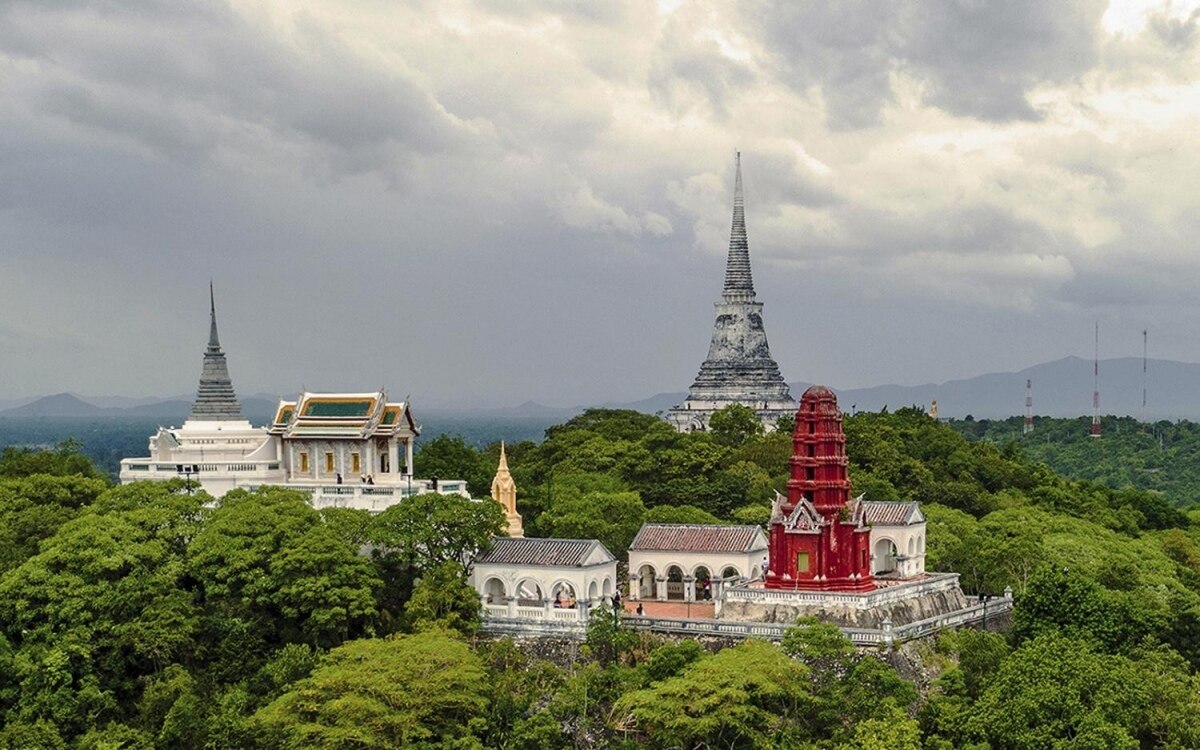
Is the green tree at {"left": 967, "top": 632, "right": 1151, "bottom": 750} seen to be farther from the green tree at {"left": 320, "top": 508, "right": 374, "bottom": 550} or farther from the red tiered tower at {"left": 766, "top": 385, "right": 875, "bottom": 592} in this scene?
the green tree at {"left": 320, "top": 508, "right": 374, "bottom": 550}

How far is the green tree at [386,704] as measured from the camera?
43.3 m

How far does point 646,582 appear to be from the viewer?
54688 millimetres

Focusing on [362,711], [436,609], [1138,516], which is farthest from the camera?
[1138,516]

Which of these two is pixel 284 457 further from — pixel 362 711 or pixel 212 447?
pixel 362 711

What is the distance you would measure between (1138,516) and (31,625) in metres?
54.7

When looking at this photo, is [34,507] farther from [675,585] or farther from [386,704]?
[675,585]

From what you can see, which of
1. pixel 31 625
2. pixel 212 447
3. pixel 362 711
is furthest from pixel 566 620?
pixel 212 447

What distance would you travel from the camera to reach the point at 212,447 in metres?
63.8

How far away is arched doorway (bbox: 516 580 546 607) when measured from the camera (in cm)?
5056

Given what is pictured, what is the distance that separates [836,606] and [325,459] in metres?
21.2

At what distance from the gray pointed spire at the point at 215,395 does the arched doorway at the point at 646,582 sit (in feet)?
72.9

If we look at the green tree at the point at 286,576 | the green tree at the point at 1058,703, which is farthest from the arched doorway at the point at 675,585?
the green tree at the point at 1058,703

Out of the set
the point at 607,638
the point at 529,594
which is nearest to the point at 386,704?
the point at 607,638

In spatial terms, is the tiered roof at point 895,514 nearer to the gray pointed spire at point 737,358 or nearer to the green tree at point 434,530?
the green tree at point 434,530
